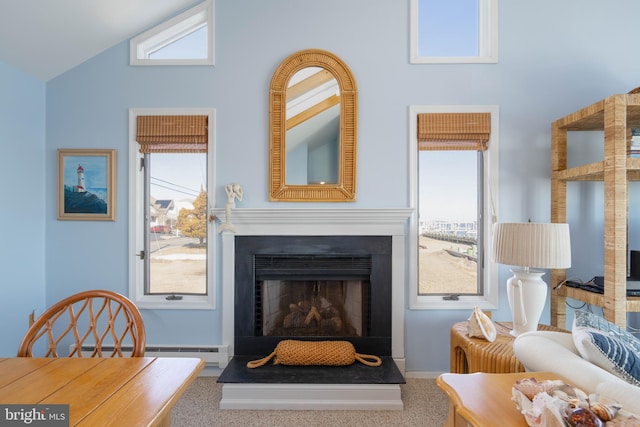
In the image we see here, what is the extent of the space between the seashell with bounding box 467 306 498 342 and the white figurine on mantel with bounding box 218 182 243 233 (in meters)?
1.75

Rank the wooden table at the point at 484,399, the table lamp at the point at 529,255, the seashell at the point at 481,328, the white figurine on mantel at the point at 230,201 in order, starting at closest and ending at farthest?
the wooden table at the point at 484,399 < the table lamp at the point at 529,255 < the seashell at the point at 481,328 < the white figurine on mantel at the point at 230,201

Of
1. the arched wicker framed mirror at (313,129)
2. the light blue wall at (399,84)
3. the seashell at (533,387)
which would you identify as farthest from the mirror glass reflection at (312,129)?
the seashell at (533,387)

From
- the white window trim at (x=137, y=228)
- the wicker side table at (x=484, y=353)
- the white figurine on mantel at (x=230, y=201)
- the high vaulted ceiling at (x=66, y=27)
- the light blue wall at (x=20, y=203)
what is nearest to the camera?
the wicker side table at (x=484, y=353)

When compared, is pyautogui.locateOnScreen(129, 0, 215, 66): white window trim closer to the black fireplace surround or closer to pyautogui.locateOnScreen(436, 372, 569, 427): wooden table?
the black fireplace surround

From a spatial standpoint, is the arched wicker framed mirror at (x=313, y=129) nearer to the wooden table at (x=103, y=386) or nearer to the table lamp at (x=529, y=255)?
the table lamp at (x=529, y=255)

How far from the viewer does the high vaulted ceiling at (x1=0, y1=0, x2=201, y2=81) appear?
2172mm

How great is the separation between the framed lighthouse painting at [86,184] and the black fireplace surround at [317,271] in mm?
1099

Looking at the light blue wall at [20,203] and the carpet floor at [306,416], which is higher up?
the light blue wall at [20,203]

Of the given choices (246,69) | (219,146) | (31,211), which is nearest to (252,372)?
(219,146)

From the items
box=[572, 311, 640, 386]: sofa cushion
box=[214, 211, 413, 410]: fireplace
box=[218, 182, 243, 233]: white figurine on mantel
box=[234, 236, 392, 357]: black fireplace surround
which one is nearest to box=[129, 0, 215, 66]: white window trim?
Result: box=[218, 182, 243, 233]: white figurine on mantel

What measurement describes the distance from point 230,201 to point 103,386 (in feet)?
5.32

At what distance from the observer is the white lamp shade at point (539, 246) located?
1861 millimetres

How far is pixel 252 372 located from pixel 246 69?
2238mm

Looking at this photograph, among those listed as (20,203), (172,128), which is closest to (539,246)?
(172,128)
